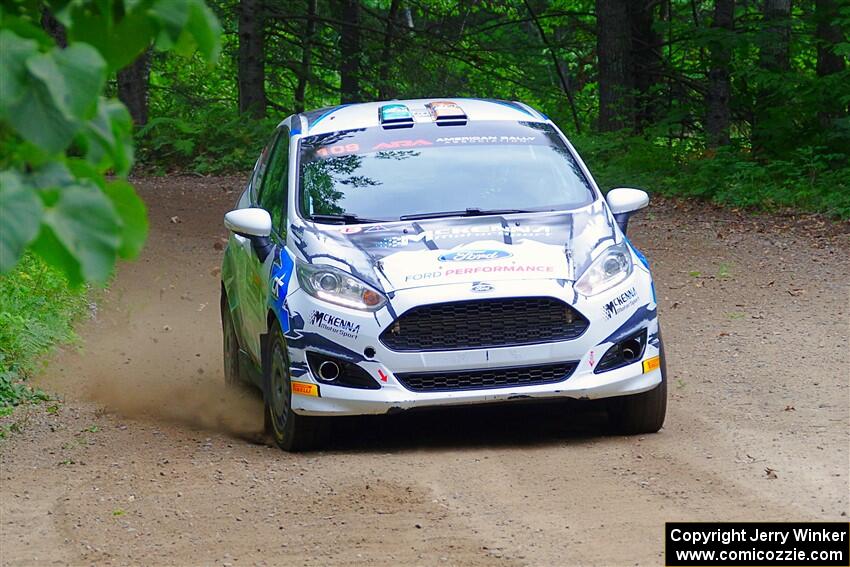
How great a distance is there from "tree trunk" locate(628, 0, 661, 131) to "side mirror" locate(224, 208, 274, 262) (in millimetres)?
16769

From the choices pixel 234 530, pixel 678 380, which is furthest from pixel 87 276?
pixel 678 380

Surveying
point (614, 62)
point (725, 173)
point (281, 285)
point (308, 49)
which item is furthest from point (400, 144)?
point (308, 49)

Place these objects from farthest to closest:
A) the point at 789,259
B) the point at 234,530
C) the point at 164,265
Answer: the point at 164,265 < the point at 789,259 < the point at 234,530

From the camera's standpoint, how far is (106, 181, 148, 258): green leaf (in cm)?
229

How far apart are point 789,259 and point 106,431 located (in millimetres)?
8255

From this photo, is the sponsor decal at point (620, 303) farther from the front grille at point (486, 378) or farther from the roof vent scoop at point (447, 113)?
the roof vent scoop at point (447, 113)

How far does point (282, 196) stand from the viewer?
8.28 metres

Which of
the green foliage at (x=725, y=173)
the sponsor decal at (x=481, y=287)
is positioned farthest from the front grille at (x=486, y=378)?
the green foliage at (x=725, y=173)

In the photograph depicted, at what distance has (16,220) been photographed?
2098mm

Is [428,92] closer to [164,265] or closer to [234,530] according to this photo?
[164,265]

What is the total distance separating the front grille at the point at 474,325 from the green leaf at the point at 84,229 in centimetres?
468

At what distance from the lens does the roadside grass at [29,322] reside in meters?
9.25

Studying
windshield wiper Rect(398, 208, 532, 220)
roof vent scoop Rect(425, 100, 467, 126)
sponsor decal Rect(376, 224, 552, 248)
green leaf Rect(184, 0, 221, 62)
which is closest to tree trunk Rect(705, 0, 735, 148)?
roof vent scoop Rect(425, 100, 467, 126)

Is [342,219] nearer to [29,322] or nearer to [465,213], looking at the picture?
[465,213]
